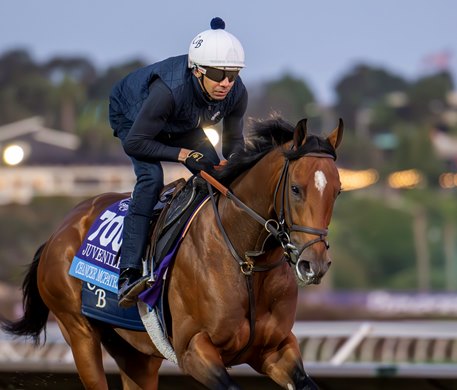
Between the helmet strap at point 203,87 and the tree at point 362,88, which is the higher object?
the helmet strap at point 203,87

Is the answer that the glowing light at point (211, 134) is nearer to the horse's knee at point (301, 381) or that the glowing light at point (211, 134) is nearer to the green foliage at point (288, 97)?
the horse's knee at point (301, 381)

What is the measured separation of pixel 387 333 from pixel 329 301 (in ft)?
75.0

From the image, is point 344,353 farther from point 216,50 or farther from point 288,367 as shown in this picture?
point 216,50

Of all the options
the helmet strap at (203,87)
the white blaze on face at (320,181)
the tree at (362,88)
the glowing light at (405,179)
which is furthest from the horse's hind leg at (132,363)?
the tree at (362,88)

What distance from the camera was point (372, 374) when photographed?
771cm

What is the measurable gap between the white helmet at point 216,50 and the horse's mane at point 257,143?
31 cm

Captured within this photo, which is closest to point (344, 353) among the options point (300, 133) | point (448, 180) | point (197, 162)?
point (197, 162)

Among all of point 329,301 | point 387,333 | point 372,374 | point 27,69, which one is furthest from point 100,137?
point 372,374

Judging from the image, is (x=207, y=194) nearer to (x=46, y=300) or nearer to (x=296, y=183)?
(x=296, y=183)

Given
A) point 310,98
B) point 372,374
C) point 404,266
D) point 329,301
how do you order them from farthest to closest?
point 310,98 < point 404,266 < point 329,301 < point 372,374

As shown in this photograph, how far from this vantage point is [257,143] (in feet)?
19.1

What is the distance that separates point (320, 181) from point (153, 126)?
110 cm

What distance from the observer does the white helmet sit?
230 inches

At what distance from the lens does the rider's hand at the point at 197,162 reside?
5.95 metres
